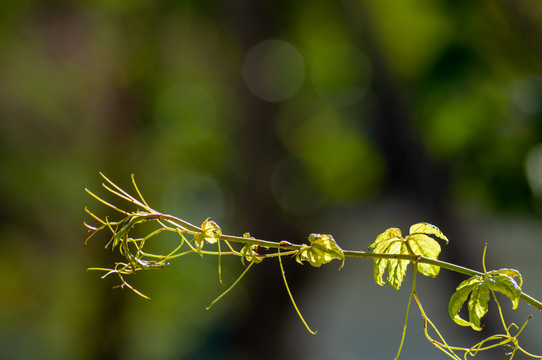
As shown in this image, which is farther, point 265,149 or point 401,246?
point 265,149

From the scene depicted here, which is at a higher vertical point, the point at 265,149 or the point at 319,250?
the point at 265,149

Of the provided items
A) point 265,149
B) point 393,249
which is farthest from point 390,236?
point 265,149

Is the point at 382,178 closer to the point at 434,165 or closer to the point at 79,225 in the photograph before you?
the point at 434,165

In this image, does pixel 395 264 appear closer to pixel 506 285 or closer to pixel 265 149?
pixel 506 285

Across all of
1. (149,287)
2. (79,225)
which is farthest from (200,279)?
(79,225)

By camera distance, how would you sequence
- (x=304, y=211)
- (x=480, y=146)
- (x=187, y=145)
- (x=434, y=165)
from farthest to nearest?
(x=187, y=145), (x=304, y=211), (x=434, y=165), (x=480, y=146)

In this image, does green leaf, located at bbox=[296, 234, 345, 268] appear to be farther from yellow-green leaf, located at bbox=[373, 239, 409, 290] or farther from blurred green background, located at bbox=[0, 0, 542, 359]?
blurred green background, located at bbox=[0, 0, 542, 359]
